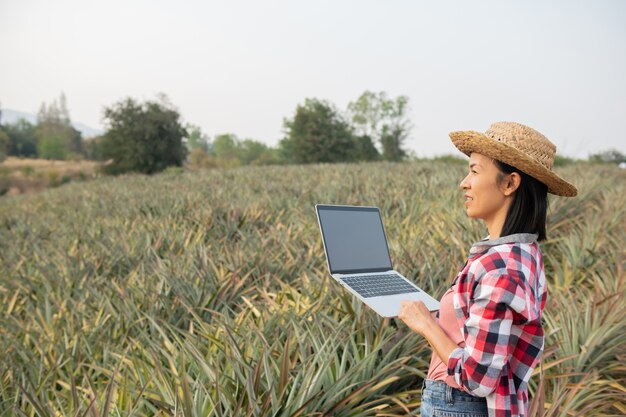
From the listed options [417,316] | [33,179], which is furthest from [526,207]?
[33,179]

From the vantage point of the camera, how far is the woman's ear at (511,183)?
1.73m

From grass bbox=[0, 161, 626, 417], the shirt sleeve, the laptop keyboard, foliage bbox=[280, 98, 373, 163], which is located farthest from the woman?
foliage bbox=[280, 98, 373, 163]

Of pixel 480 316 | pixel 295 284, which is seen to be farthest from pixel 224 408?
pixel 295 284

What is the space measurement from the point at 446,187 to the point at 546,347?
24.2ft

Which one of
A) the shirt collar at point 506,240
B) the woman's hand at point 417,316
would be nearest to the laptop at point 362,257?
the woman's hand at point 417,316

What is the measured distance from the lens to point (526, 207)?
1726mm

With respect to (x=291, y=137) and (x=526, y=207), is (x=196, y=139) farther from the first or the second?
(x=526, y=207)

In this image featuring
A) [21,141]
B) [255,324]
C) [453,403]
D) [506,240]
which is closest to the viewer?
[506,240]

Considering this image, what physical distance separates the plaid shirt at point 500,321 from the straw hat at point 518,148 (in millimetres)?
200

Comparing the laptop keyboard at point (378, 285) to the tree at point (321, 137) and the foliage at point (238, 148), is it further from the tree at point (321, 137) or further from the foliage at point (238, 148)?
the foliage at point (238, 148)

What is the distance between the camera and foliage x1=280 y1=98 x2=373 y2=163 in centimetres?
4775

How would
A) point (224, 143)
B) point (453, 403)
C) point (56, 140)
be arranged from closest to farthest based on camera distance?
point (453, 403) → point (56, 140) → point (224, 143)

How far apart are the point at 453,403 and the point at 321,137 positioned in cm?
4628

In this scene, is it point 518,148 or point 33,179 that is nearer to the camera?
point 518,148
